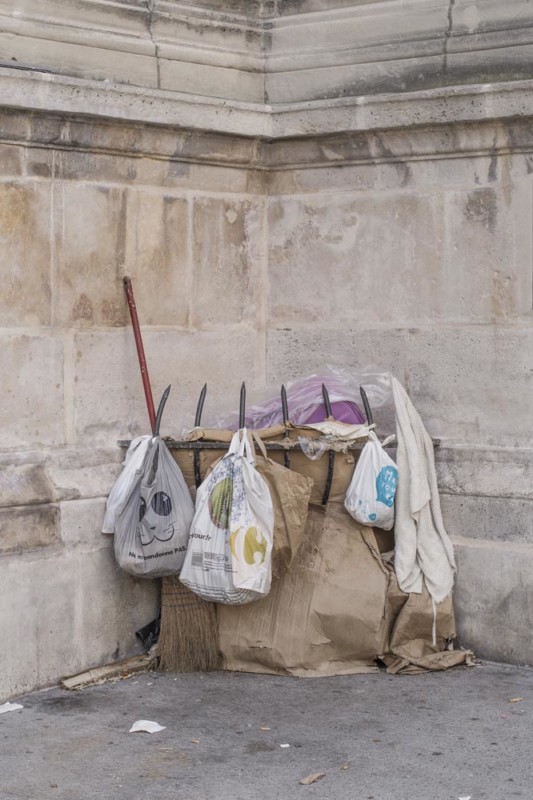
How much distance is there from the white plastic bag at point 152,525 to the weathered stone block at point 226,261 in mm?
939

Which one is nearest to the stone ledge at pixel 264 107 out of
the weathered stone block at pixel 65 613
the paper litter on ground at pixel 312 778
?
the weathered stone block at pixel 65 613

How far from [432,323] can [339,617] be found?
1.36 metres

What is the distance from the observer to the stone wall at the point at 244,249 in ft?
16.9

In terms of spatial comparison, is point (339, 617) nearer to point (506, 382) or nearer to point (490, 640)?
point (490, 640)

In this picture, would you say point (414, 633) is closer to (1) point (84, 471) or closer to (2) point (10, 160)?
(1) point (84, 471)

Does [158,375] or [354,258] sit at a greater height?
[354,258]

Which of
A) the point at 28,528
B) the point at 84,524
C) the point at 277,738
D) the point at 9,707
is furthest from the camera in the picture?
the point at 84,524

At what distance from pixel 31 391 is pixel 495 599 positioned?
6.88 feet

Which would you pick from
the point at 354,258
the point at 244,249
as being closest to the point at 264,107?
the point at 244,249

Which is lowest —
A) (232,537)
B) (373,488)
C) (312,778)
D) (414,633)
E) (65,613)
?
(312,778)

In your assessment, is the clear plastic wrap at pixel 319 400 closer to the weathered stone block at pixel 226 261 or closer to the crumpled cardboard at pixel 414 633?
the weathered stone block at pixel 226 261

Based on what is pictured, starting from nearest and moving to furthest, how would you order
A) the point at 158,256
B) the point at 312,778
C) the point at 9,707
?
the point at 312,778, the point at 9,707, the point at 158,256

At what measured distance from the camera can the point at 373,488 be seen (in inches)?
207

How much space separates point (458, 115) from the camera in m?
5.40
